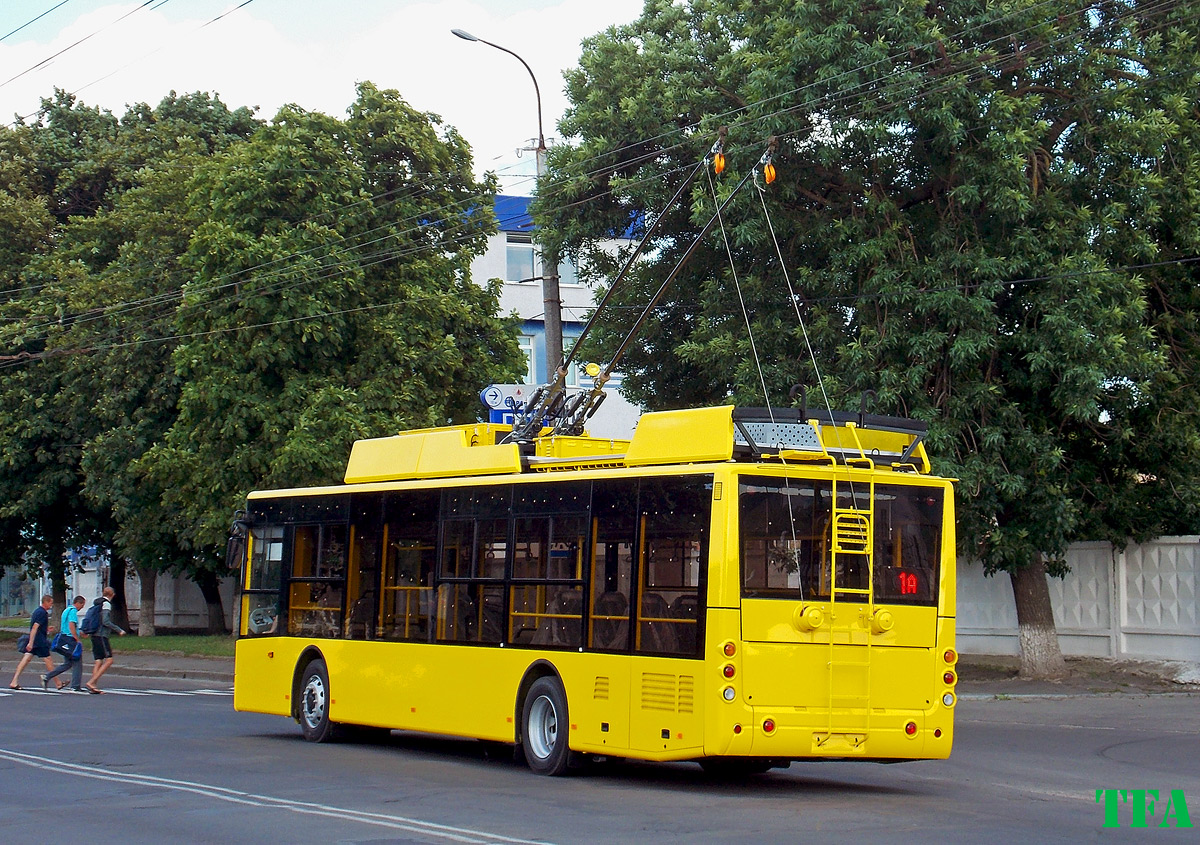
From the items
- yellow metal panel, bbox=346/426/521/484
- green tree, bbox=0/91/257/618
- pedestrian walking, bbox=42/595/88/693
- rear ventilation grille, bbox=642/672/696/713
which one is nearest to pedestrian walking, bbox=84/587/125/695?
pedestrian walking, bbox=42/595/88/693

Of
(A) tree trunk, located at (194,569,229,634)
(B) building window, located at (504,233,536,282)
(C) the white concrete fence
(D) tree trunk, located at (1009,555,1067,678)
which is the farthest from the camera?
(B) building window, located at (504,233,536,282)

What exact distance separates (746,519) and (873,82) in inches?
402

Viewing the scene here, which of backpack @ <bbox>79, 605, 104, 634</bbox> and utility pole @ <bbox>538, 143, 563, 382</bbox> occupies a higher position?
utility pole @ <bbox>538, 143, 563, 382</bbox>

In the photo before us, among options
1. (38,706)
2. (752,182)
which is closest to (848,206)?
(752,182)

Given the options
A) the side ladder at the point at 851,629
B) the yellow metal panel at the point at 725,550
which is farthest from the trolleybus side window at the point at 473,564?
the side ladder at the point at 851,629

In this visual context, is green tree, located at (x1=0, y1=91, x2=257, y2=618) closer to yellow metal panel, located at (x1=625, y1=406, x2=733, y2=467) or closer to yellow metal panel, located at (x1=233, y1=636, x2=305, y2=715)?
yellow metal panel, located at (x1=233, y1=636, x2=305, y2=715)

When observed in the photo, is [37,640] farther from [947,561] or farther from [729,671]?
[947,561]

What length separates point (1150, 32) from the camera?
21.1m

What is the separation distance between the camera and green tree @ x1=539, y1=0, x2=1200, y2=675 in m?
19.9

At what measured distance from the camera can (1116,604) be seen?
23672 mm

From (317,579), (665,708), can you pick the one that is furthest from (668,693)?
(317,579)

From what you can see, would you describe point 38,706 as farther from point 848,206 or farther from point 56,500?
point 56,500

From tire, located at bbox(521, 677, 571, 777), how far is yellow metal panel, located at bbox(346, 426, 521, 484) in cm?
221

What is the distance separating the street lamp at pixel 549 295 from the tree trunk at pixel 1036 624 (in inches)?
320
